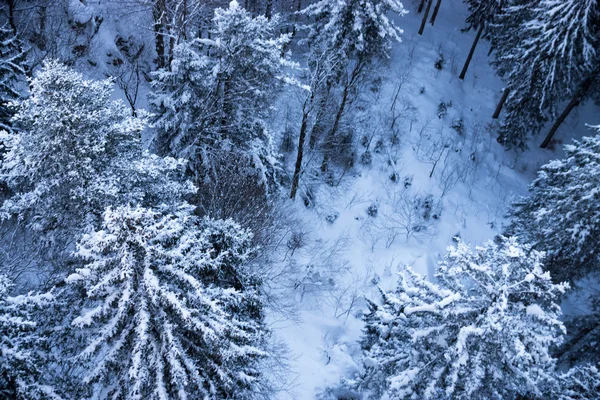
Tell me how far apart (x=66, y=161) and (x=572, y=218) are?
17.2 meters

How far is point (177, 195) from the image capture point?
10773mm

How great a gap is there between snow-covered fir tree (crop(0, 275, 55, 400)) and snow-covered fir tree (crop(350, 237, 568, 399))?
7.45 m

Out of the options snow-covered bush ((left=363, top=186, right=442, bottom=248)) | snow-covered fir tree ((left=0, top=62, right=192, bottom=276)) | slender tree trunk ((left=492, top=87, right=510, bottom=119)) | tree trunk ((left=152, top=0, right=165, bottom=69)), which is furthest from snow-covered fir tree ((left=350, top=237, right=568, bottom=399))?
slender tree trunk ((left=492, top=87, right=510, bottom=119))

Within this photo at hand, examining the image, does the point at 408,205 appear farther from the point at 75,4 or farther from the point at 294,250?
the point at 75,4

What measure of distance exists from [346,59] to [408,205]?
28.9ft

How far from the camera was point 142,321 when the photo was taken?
637 cm

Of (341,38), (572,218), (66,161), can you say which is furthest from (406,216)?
(66,161)

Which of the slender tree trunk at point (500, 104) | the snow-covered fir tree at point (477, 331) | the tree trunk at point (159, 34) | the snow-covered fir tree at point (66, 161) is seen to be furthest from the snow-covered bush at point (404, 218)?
the tree trunk at point (159, 34)

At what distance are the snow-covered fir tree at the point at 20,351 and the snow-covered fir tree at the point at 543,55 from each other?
25.4 metres

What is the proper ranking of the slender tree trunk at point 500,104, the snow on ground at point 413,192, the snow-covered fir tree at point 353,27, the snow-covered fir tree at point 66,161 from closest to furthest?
the snow-covered fir tree at point 66,161 < the snow on ground at point 413,192 < the snow-covered fir tree at point 353,27 < the slender tree trunk at point 500,104

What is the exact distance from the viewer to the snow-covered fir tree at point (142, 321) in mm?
6383

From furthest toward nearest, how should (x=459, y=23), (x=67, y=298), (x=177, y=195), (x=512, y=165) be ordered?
(x=459, y=23) < (x=512, y=165) < (x=177, y=195) < (x=67, y=298)

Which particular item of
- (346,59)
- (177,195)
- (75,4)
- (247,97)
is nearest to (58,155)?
(177,195)

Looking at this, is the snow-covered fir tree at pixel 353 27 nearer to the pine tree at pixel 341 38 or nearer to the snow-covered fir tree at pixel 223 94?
the pine tree at pixel 341 38
